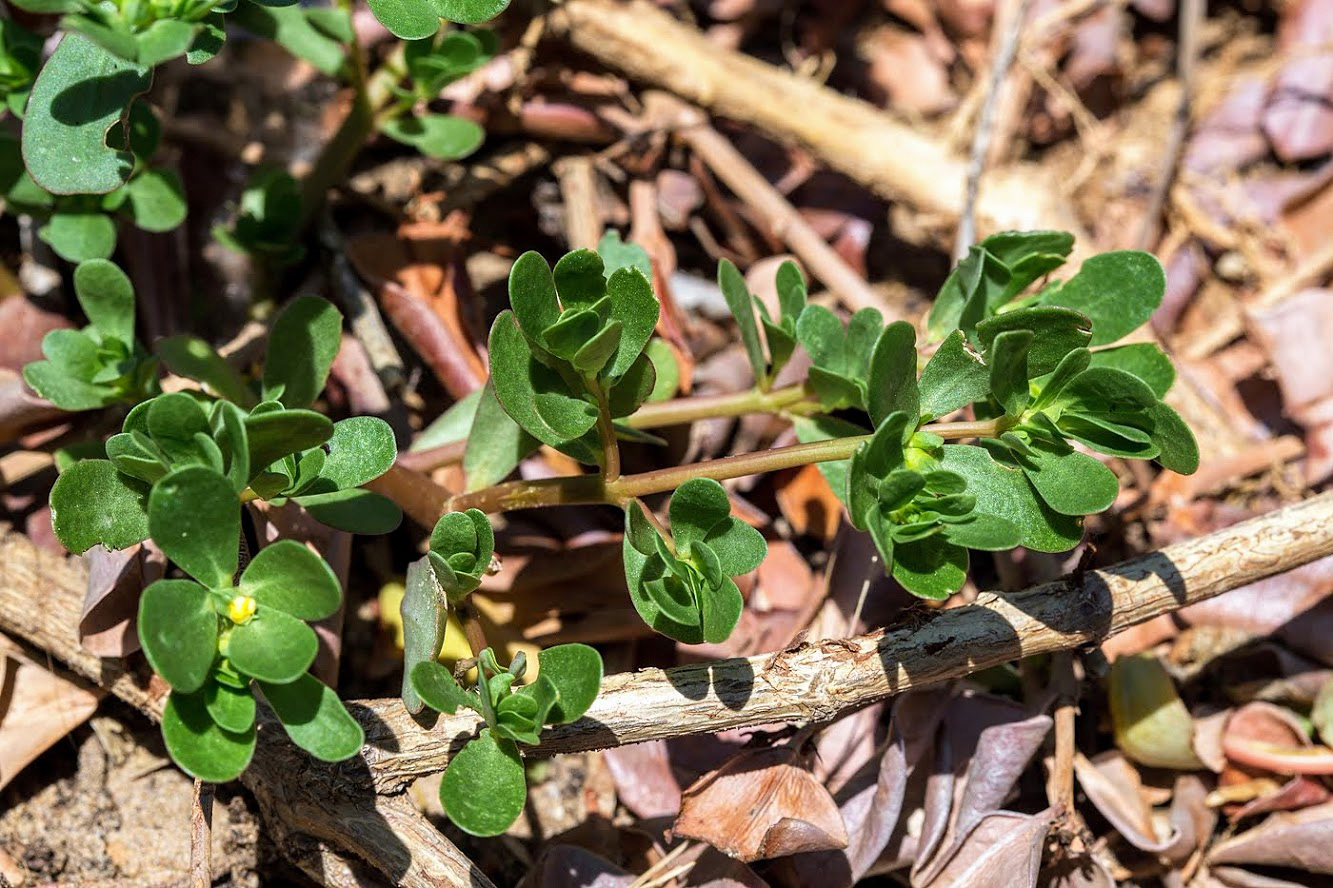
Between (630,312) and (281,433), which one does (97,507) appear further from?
(630,312)

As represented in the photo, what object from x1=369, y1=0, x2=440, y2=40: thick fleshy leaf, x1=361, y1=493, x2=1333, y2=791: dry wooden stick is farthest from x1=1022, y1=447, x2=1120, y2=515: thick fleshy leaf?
x1=369, y1=0, x2=440, y2=40: thick fleshy leaf

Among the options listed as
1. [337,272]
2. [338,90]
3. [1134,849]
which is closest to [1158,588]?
[1134,849]

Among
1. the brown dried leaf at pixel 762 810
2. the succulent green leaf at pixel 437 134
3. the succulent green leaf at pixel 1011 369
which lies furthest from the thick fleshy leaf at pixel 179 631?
the succulent green leaf at pixel 437 134

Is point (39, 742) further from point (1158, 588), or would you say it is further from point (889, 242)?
point (889, 242)

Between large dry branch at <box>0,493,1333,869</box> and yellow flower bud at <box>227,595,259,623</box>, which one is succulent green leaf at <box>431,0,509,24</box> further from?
large dry branch at <box>0,493,1333,869</box>

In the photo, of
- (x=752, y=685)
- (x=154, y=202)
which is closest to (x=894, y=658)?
(x=752, y=685)
